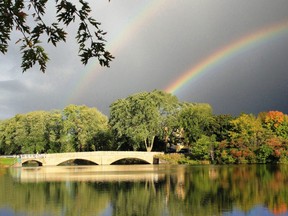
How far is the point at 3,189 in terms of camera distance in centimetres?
A: 3011

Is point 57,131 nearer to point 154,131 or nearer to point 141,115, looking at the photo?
point 141,115

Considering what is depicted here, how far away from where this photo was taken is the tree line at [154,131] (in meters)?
59.3

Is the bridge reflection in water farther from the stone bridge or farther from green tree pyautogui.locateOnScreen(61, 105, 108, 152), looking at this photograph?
green tree pyautogui.locateOnScreen(61, 105, 108, 152)

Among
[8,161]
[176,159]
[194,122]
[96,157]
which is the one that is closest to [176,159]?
[176,159]

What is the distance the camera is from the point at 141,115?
65250 mm

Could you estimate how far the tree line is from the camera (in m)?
59.3

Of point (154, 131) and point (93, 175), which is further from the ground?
point (154, 131)

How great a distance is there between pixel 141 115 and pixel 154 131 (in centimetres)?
349

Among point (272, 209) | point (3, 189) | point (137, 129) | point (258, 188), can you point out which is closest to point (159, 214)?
point (272, 209)

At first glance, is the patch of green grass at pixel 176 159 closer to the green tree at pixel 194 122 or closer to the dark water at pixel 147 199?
the green tree at pixel 194 122

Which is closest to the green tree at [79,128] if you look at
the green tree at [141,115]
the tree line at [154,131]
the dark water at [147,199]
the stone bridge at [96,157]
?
the tree line at [154,131]

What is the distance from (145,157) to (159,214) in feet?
156

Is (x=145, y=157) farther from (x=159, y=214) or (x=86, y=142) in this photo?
(x=159, y=214)

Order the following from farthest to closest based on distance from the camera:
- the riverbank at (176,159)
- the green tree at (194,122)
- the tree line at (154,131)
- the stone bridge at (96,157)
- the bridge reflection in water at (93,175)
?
the green tree at (194,122), the stone bridge at (96,157), the riverbank at (176,159), the tree line at (154,131), the bridge reflection in water at (93,175)
